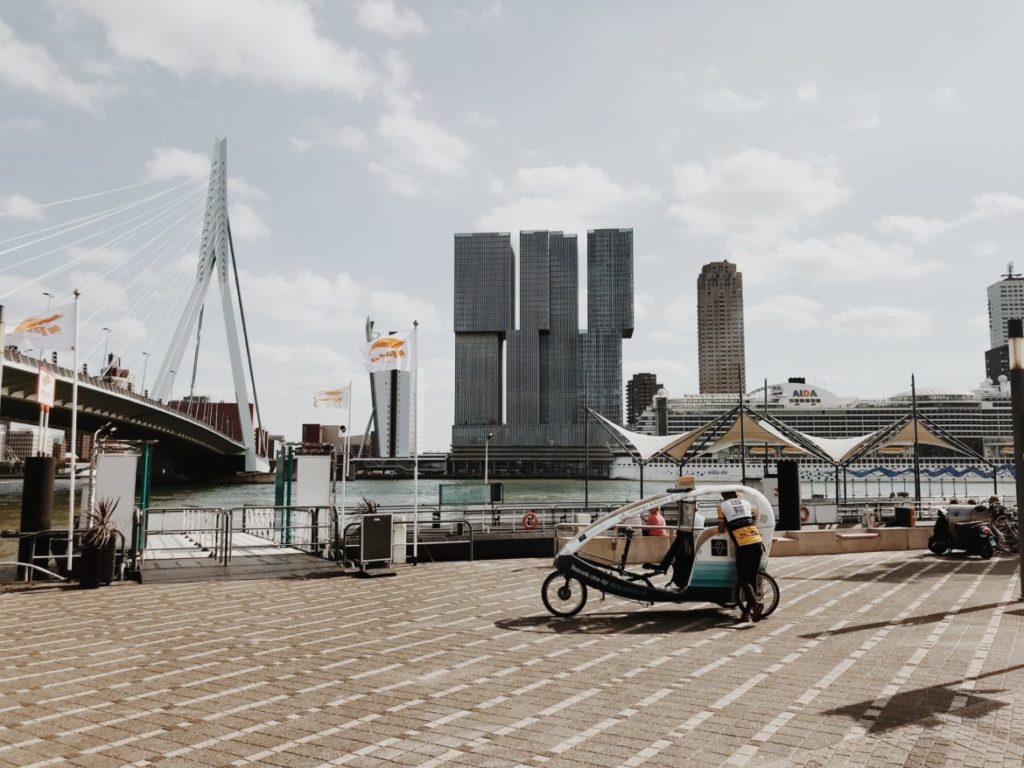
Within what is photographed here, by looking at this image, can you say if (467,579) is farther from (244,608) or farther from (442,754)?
(442,754)

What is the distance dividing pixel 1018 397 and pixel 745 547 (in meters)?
4.86

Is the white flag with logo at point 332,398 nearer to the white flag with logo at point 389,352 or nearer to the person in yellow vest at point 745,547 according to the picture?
the white flag with logo at point 389,352

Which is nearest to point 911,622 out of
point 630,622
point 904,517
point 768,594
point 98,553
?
point 768,594

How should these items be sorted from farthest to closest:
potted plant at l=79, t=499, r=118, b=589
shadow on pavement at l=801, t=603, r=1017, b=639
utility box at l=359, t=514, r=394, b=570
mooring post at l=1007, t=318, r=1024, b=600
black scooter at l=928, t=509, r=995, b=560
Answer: black scooter at l=928, t=509, r=995, b=560 → utility box at l=359, t=514, r=394, b=570 → potted plant at l=79, t=499, r=118, b=589 → mooring post at l=1007, t=318, r=1024, b=600 → shadow on pavement at l=801, t=603, r=1017, b=639

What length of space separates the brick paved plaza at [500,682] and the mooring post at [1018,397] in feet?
5.20

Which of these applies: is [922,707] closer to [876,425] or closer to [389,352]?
[389,352]

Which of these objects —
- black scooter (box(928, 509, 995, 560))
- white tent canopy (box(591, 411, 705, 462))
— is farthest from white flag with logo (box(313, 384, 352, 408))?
white tent canopy (box(591, 411, 705, 462))

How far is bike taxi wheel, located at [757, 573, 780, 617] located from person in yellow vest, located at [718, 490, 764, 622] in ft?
0.76

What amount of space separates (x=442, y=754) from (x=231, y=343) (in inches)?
2356

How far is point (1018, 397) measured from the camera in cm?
1088

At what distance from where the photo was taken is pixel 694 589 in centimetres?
973

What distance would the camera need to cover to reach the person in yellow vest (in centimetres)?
932

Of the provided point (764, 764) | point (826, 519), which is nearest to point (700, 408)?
point (826, 519)

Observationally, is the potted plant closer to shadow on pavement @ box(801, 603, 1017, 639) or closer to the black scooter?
shadow on pavement @ box(801, 603, 1017, 639)
